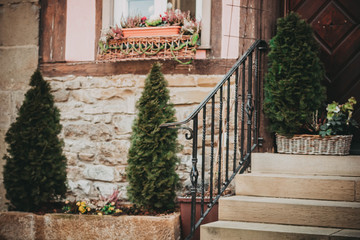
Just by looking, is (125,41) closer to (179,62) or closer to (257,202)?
(179,62)

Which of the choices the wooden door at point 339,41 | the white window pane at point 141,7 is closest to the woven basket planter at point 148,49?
the white window pane at point 141,7

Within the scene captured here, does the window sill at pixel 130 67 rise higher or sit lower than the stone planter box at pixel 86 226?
higher

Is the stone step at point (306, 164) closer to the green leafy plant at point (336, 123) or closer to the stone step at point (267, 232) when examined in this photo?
the green leafy plant at point (336, 123)

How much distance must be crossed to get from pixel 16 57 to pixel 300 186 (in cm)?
371

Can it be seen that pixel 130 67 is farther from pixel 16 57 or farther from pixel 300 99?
pixel 300 99

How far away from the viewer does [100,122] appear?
500 centimetres

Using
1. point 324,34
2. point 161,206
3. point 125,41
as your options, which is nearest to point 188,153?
point 161,206

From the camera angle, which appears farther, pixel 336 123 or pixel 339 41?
pixel 339 41

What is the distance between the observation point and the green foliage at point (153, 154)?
404 cm

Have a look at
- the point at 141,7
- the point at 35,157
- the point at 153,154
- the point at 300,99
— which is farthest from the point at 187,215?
the point at 141,7

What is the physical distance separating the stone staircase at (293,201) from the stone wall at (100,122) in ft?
3.97

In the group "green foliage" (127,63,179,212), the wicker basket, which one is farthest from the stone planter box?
the wicker basket

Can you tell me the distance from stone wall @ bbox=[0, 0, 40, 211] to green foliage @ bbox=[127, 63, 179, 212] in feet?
6.32

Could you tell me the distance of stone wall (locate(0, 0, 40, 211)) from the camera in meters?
5.32
